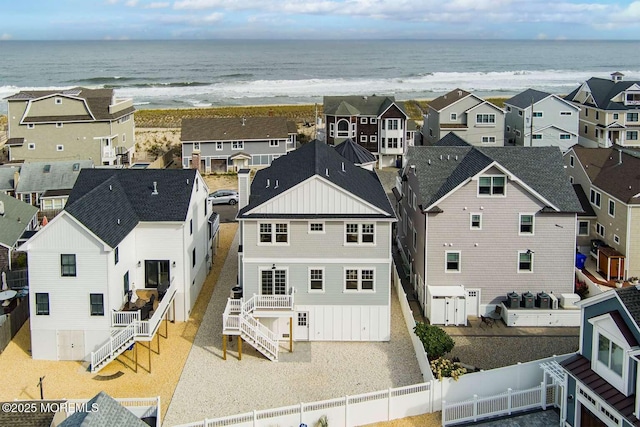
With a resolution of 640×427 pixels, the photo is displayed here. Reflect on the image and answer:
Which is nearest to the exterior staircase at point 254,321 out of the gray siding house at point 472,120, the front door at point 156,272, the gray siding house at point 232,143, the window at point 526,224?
the front door at point 156,272

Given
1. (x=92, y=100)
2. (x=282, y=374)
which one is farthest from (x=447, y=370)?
(x=92, y=100)

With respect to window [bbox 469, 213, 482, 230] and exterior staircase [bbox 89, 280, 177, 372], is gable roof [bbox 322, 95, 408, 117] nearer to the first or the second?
window [bbox 469, 213, 482, 230]

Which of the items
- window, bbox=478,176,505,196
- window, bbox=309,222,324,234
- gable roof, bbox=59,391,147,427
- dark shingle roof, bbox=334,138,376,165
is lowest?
gable roof, bbox=59,391,147,427

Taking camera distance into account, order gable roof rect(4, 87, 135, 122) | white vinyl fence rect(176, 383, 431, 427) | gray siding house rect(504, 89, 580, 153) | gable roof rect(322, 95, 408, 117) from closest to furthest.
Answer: white vinyl fence rect(176, 383, 431, 427) → gable roof rect(4, 87, 135, 122) → gray siding house rect(504, 89, 580, 153) → gable roof rect(322, 95, 408, 117)

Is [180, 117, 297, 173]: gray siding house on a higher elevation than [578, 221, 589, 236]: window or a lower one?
higher

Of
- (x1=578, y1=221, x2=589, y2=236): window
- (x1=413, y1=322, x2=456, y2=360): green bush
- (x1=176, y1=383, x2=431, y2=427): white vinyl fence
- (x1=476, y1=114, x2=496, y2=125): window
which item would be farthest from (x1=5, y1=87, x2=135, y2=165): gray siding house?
(x1=176, y1=383, x2=431, y2=427): white vinyl fence
